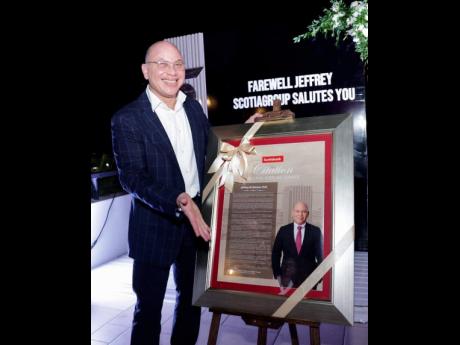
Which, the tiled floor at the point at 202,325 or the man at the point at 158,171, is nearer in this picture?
the man at the point at 158,171

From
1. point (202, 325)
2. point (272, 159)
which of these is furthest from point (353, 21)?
point (202, 325)

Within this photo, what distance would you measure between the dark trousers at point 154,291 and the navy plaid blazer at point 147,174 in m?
0.06

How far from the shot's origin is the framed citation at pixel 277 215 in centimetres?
117

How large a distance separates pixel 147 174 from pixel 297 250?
0.71 metres

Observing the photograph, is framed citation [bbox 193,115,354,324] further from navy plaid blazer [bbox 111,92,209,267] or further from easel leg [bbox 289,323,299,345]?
easel leg [bbox 289,323,299,345]

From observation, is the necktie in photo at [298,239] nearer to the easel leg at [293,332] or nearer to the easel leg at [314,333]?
the easel leg at [314,333]

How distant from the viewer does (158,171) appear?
157 cm

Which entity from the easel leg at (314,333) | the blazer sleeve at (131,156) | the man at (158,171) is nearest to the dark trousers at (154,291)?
the man at (158,171)

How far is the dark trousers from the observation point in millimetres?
1621

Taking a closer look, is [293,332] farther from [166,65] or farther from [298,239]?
[166,65]

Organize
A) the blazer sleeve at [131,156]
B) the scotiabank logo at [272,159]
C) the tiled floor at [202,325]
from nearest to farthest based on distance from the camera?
the scotiabank logo at [272,159]
the blazer sleeve at [131,156]
the tiled floor at [202,325]

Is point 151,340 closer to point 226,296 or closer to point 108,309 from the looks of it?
point 226,296

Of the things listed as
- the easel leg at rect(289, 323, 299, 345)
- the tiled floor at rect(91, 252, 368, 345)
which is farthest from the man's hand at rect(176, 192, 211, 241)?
the tiled floor at rect(91, 252, 368, 345)
